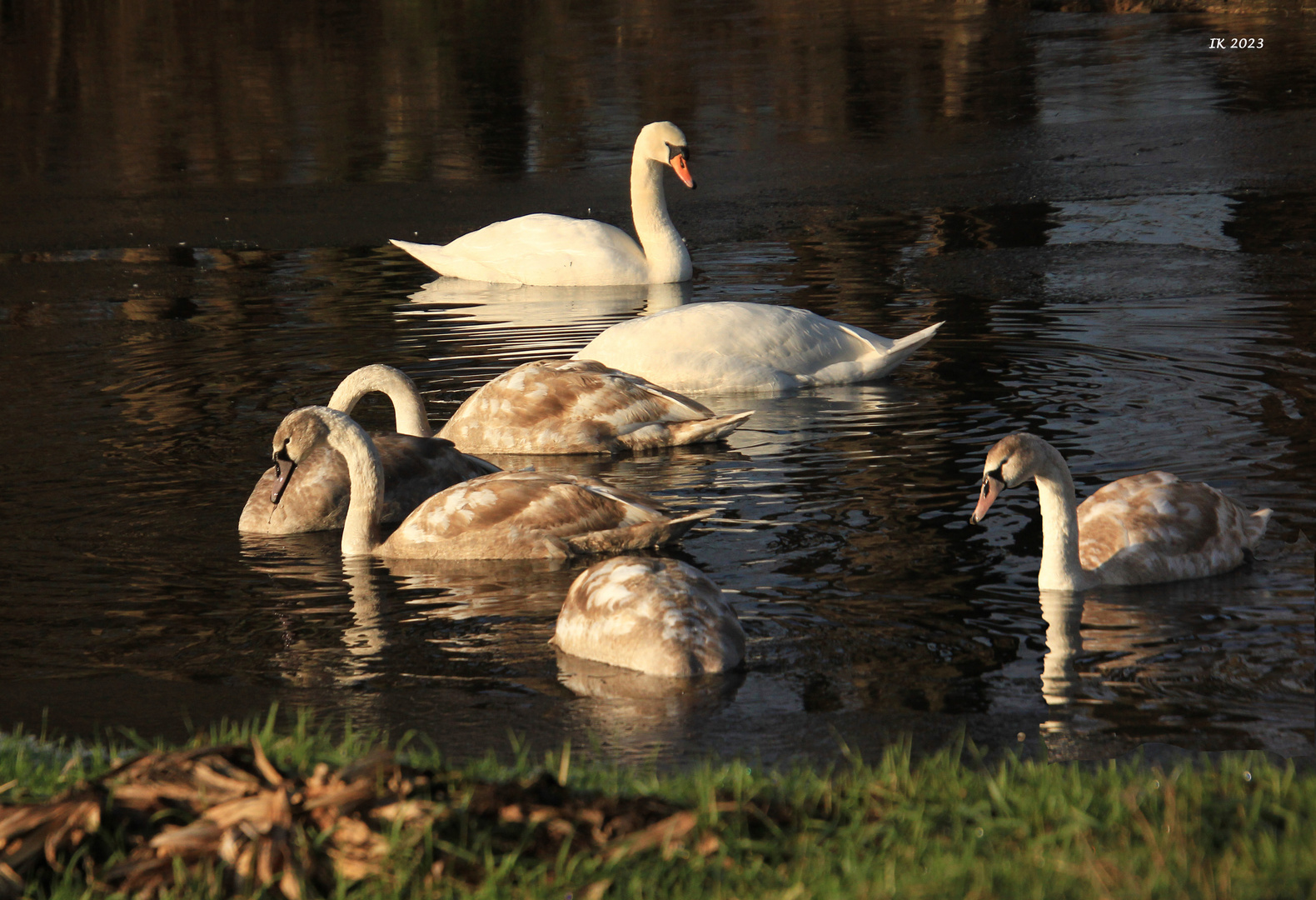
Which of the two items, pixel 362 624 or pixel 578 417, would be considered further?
pixel 578 417

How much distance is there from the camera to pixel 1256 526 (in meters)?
7.88

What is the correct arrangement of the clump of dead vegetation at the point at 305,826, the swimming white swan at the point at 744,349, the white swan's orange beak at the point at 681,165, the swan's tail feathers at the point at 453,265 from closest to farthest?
the clump of dead vegetation at the point at 305,826, the swimming white swan at the point at 744,349, the white swan's orange beak at the point at 681,165, the swan's tail feathers at the point at 453,265

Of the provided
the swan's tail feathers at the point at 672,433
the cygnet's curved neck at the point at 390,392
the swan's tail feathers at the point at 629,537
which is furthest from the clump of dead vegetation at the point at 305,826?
the swan's tail feathers at the point at 672,433

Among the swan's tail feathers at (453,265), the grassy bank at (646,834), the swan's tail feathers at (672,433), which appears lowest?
the swan's tail feathers at (672,433)

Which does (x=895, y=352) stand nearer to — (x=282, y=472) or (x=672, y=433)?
(x=672, y=433)

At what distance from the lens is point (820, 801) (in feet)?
14.7

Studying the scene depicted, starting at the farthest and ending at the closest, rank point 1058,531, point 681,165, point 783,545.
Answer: point 681,165 < point 783,545 < point 1058,531

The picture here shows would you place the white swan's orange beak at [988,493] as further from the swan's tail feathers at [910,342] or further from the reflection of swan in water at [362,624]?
the swan's tail feathers at [910,342]

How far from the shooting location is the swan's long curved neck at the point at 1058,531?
7.43 meters

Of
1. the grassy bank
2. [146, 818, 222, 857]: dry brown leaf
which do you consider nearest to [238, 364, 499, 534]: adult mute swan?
the grassy bank

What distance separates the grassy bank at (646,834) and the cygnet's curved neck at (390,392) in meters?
5.52

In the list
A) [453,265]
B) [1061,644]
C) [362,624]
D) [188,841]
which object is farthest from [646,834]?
[453,265]

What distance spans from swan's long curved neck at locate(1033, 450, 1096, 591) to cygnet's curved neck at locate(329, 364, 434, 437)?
13.4ft

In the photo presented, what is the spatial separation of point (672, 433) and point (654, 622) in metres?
4.15
